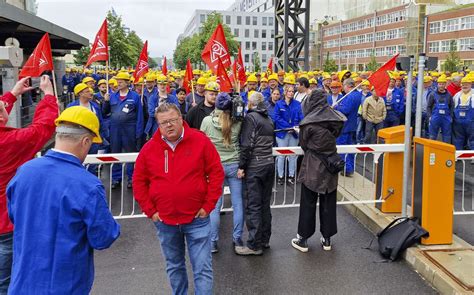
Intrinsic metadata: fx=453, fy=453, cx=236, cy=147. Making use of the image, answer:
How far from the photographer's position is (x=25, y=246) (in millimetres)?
2500

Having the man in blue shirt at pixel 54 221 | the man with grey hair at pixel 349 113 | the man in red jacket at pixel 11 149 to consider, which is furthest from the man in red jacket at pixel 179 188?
the man with grey hair at pixel 349 113

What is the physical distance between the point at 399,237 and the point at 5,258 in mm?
4220

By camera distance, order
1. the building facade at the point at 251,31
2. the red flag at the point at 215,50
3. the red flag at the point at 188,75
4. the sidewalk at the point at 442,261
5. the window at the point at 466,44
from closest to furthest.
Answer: the sidewalk at the point at 442,261 < the red flag at the point at 215,50 < the red flag at the point at 188,75 < the window at the point at 466,44 < the building facade at the point at 251,31

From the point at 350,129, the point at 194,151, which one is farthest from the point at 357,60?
the point at 194,151

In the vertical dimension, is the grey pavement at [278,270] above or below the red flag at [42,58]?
below

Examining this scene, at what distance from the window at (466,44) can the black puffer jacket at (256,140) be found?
67.9 meters

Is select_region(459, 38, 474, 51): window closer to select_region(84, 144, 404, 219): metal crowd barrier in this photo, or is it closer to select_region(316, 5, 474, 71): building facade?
select_region(316, 5, 474, 71): building facade

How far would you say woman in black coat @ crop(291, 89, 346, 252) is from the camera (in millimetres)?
5336

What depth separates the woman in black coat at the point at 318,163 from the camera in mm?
5336

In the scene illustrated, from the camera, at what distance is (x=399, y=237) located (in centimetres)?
544

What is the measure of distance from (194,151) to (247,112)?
1844 mm

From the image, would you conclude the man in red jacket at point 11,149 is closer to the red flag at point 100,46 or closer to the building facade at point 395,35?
the red flag at point 100,46

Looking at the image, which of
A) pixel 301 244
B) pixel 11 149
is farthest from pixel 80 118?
pixel 301 244

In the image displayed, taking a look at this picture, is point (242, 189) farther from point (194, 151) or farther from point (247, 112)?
point (194, 151)
